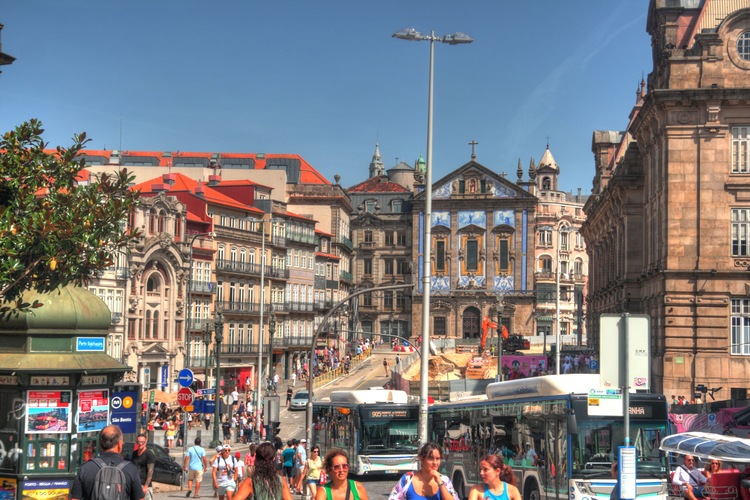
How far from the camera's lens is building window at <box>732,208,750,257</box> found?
45.3 metres

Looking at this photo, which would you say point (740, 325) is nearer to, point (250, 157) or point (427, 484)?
point (427, 484)

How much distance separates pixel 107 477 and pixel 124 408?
44.6 feet

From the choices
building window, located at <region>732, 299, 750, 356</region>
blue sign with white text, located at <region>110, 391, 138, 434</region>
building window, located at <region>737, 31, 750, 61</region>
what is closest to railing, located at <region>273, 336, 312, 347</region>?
building window, located at <region>732, 299, 750, 356</region>

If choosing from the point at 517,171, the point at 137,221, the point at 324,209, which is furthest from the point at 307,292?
the point at 517,171

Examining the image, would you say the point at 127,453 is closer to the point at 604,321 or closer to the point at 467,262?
the point at 604,321

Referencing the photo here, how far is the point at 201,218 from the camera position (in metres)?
72.6

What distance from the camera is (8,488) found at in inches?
662

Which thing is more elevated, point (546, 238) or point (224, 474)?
point (546, 238)

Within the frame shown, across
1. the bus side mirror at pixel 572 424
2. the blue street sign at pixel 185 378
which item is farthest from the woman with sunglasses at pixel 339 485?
the blue street sign at pixel 185 378

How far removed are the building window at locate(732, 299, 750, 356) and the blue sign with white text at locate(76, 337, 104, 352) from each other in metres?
32.9

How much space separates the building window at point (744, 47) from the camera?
45975 millimetres

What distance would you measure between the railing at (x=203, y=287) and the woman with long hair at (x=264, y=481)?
60004 mm

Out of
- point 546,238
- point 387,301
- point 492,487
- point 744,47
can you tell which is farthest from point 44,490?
point 546,238

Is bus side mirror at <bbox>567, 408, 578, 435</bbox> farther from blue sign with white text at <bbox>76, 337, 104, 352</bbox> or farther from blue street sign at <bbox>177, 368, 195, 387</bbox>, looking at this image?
blue street sign at <bbox>177, 368, 195, 387</bbox>
